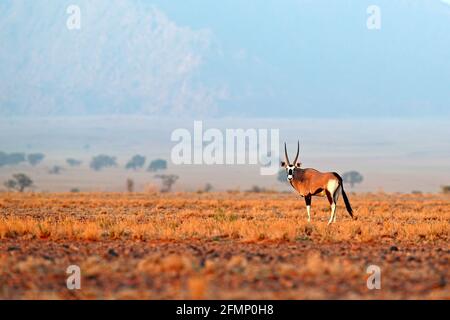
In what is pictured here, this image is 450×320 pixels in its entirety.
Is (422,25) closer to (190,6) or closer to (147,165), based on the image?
(190,6)

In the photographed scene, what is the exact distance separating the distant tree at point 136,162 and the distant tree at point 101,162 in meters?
2.46

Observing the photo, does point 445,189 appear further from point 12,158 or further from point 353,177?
point 12,158

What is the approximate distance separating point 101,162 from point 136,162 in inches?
184

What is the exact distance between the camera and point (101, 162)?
113312mm

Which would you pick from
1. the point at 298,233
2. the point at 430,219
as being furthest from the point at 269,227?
the point at 430,219

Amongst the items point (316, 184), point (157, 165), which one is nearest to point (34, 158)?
point (157, 165)

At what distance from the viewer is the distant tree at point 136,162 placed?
11125cm

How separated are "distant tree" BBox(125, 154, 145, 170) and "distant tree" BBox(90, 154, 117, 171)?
246 centimetres

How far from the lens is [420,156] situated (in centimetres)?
11069

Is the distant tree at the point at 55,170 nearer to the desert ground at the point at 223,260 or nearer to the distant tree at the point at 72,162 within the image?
the distant tree at the point at 72,162

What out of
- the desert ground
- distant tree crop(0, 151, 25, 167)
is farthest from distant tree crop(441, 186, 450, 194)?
Answer: distant tree crop(0, 151, 25, 167)

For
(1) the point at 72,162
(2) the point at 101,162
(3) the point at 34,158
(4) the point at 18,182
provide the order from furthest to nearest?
(1) the point at 72,162 < (3) the point at 34,158 < (2) the point at 101,162 < (4) the point at 18,182

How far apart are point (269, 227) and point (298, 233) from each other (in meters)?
0.69

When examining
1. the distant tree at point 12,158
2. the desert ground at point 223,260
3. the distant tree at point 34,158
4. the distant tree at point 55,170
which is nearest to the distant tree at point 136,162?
the distant tree at point 55,170
